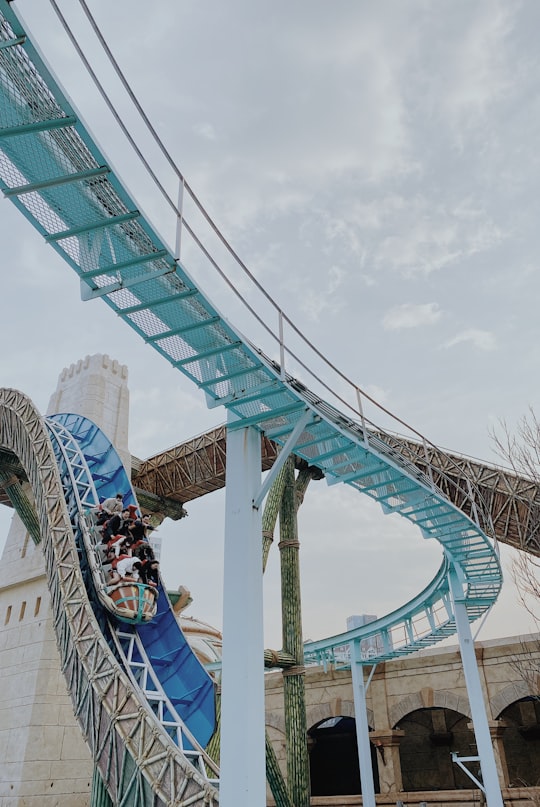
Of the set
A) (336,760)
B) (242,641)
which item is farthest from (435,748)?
(242,641)

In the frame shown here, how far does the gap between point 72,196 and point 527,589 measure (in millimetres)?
7635

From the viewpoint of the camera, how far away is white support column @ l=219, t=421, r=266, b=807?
5504 mm

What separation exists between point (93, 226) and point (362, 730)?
573 inches

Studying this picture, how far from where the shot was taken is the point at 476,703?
11766mm

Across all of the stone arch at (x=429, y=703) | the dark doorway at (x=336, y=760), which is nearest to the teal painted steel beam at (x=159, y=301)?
the stone arch at (x=429, y=703)

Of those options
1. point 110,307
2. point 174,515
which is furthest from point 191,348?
point 174,515

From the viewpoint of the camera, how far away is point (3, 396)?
1652 cm

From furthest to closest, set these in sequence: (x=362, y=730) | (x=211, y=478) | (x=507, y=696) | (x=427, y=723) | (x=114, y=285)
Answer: (x=427, y=723), (x=211, y=478), (x=507, y=696), (x=362, y=730), (x=114, y=285)

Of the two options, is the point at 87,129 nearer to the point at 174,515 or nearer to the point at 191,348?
the point at 191,348

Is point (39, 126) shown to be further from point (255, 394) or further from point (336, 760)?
point (336, 760)

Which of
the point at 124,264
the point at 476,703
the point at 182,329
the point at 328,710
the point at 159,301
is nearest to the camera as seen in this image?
the point at 124,264

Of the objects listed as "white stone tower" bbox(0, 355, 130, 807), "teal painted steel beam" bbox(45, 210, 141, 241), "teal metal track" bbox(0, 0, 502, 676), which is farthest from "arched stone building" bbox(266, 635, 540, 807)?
"teal painted steel beam" bbox(45, 210, 141, 241)

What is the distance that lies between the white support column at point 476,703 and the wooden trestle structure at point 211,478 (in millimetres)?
3428

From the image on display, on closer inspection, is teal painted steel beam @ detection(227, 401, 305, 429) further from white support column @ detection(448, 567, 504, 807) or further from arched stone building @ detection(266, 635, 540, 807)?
arched stone building @ detection(266, 635, 540, 807)
